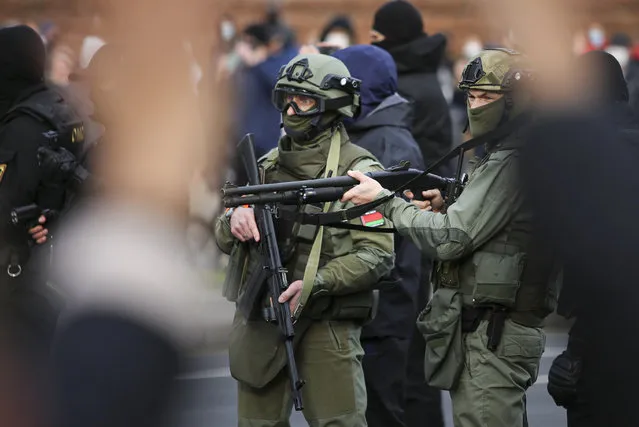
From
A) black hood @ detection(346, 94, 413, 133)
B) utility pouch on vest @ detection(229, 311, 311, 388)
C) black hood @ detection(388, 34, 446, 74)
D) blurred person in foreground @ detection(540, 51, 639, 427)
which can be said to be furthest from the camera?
black hood @ detection(388, 34, 446, 74)

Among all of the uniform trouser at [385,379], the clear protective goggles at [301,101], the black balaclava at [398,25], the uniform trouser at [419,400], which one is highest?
the black balaclava at [398,25]

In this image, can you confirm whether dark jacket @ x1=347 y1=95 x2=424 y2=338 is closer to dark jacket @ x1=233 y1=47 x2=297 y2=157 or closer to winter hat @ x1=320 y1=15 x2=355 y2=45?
dark jacket @ x1=233 y1=47 x2=297 y2=157

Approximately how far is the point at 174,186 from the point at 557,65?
53 cm

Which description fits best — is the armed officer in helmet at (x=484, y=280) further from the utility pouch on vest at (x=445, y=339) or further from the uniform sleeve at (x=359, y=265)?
the uniform sleeve at (x=359, y=265)

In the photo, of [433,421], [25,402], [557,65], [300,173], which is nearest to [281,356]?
[300,173]

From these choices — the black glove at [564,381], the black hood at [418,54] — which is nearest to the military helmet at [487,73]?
the black glove at [564,381]

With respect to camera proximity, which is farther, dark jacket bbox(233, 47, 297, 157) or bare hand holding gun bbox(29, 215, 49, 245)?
dark jacket bbox(233, 47, 297, 157)

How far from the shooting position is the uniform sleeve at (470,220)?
409 cm

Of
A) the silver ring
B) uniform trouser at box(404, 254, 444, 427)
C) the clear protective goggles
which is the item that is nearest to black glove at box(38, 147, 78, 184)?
the silver ring

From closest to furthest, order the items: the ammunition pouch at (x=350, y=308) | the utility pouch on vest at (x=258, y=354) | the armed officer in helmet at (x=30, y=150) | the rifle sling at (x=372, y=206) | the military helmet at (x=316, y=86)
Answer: the rifle sling at (x=372, y=206) → the utility pouch on vest at (x=258, y=354) → the ammunition pouch at (x=350, y=308) → the military helmet at (x=316, y=86) → the armed officer in helmet at (x=30, y=150)

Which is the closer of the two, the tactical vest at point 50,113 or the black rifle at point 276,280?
the black rifle at point 276,280

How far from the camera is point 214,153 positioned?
1338 mm

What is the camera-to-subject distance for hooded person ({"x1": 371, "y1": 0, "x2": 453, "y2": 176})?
274 inches

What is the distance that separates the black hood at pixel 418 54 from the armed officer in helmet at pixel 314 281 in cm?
237
